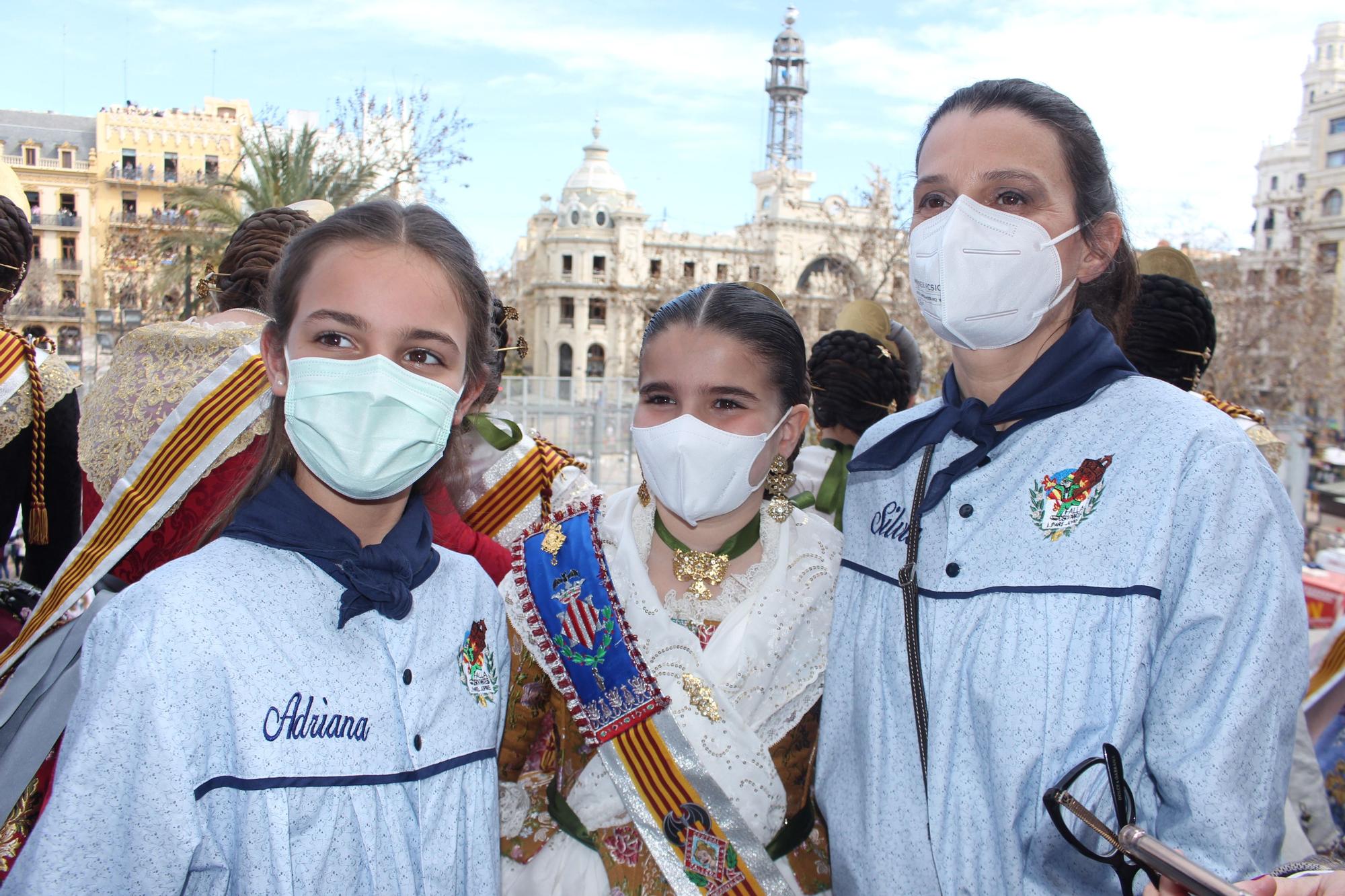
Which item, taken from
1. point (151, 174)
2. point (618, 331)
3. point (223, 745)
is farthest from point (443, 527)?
point (618, 331)

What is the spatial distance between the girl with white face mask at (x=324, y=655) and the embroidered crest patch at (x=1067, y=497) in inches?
45.8

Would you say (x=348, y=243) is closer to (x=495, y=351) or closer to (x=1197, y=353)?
(x=495, y=351)

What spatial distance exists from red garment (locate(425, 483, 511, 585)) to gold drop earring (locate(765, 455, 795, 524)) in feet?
2.81

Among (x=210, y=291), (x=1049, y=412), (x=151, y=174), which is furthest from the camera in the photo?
(x=151, y=174)

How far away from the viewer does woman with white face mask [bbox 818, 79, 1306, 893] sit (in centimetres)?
170

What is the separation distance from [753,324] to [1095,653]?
1.10 metres

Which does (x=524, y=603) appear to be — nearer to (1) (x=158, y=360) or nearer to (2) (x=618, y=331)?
(1) (x=158, y=360)

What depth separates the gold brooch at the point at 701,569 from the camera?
2.45m

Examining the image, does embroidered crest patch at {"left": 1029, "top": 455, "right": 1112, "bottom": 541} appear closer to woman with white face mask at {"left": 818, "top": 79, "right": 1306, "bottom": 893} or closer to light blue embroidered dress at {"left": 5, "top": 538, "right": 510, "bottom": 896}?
woman with white face mask at {"left": 818, "top": 79, "right": 1306, "bottom": 893}

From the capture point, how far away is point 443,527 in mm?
2893

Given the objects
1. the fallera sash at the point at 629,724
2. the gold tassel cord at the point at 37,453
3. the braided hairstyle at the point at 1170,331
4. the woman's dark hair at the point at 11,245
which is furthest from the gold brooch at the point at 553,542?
the braided hairstyle at the point at 1170,331

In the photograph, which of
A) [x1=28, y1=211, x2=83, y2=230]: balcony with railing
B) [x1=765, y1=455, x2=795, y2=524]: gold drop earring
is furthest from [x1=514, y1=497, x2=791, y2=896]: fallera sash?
[x1=28, y1=211, x2=83, y2=230]: balcony with railing

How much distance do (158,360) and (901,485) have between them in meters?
2.04

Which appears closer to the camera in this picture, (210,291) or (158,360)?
(158,360)
